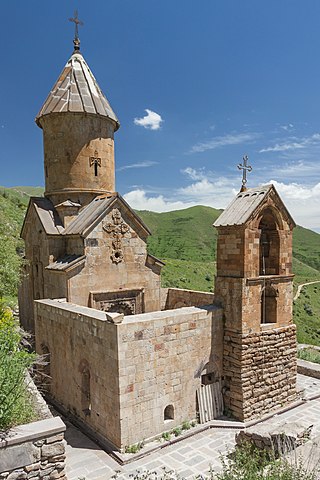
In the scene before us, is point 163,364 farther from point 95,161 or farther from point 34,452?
point 95,161

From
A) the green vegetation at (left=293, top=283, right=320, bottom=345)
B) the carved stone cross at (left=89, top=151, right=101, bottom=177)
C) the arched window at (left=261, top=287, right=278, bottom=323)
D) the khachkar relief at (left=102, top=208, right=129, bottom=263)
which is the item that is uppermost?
the carved stone cross at (left=89, top=151, right=101, bottom=177)

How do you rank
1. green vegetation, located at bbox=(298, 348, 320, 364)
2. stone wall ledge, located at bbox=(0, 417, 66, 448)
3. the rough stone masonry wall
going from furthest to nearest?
1. green vegetation, located at bbox=(298, 348, 320, 364)
2. the rough stone masonry wall
3. stone wall ledge, located at bbox=(0, 417, 66, 448)

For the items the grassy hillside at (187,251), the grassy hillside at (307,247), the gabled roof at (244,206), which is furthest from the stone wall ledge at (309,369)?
the grassy hillside at (307,247)

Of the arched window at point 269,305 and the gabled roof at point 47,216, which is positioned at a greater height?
the gabled roof at point 47,216

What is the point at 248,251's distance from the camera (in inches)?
361

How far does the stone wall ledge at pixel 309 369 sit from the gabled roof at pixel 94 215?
740cm

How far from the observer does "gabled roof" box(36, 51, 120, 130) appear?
12.4 metres

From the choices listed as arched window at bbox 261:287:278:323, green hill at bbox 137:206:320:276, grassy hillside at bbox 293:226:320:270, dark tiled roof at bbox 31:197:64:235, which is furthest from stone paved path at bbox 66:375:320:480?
grassy hillside at bbox 293:226:320:270

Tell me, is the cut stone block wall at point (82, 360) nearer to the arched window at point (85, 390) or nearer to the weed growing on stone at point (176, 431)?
the arched window at point (85, 390)

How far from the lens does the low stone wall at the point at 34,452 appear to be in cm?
454

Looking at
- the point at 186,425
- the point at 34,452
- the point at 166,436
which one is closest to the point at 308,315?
the point at 186,425

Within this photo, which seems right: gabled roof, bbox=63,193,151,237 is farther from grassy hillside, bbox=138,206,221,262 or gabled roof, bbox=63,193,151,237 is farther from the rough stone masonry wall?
grassy hillside, bbox=138,206,221,262

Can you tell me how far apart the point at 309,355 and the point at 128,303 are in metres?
7.85

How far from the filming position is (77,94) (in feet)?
41.3
